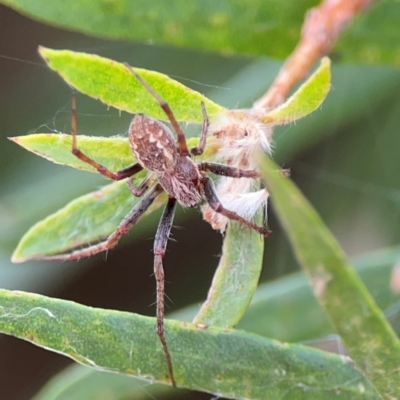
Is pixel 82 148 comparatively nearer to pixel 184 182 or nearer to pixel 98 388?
pixel 184 182

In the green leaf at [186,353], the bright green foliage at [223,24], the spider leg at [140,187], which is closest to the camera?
the green leaf at [186,353]

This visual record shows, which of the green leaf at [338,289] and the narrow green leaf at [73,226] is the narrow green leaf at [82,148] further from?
the green leaf at [338,289]

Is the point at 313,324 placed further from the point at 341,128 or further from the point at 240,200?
the point at 341,128

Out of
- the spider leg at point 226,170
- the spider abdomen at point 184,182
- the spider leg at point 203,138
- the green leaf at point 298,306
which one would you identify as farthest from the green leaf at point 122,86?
the green leaf at point 298,306

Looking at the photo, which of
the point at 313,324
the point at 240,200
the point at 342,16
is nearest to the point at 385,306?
the point at 313,324

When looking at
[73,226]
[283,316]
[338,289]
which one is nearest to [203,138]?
[73,226]

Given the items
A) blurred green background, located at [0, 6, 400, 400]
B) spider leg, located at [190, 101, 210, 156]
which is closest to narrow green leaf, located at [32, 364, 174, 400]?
blurred green background, located at [0, 6, 400, 400]
